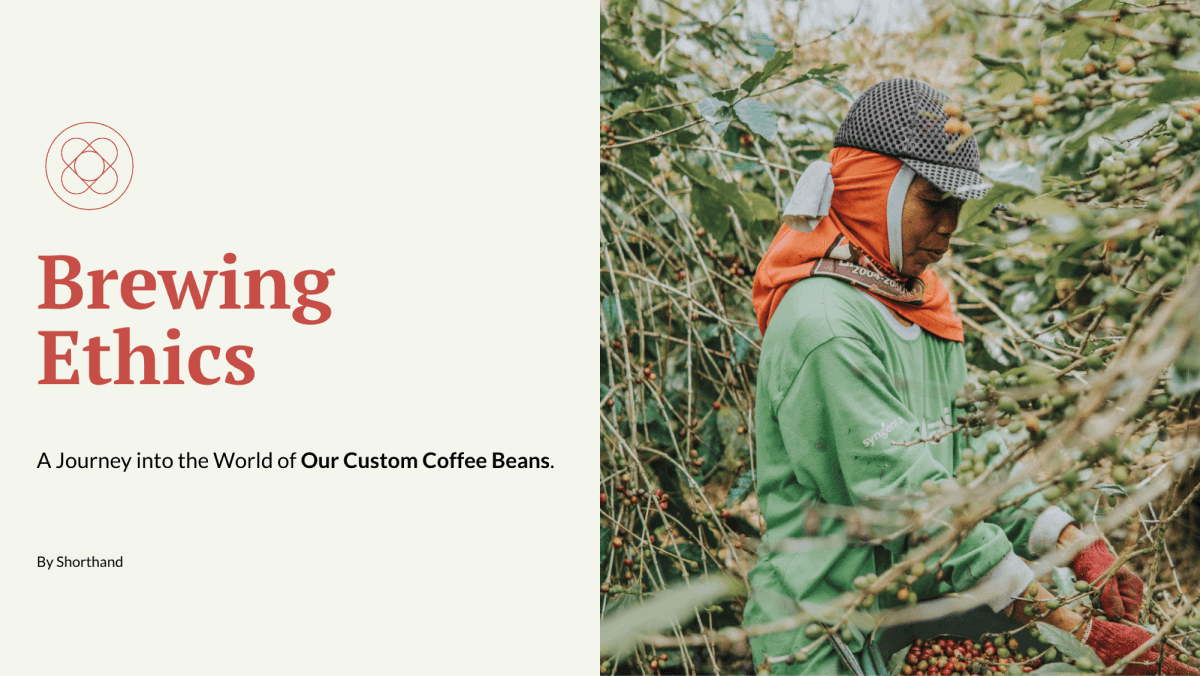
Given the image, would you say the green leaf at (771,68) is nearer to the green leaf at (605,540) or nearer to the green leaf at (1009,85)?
the green leaf at (1009,85)

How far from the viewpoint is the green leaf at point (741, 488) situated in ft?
6.61

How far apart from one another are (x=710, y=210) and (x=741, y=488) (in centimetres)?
71

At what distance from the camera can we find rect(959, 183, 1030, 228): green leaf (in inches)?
32.6


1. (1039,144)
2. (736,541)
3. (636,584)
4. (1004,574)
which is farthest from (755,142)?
(1004,574)

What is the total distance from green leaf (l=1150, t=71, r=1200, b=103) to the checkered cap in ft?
1.98

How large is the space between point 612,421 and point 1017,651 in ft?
3.53

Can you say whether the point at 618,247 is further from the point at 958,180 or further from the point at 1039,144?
the point at 1039,144

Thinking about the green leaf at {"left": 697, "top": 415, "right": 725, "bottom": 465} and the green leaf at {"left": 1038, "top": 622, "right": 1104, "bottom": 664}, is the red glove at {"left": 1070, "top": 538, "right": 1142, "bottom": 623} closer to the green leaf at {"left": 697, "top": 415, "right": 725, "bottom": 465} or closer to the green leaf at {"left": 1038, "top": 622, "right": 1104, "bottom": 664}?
the green leaf at {"left": 1038, "top": 622, "right": 1104, "bottom": 664}

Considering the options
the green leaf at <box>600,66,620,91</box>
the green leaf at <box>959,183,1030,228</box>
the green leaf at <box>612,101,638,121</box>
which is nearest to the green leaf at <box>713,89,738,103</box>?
the green leaf at <box>612,101,638,121</box>

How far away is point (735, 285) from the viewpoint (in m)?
2.24

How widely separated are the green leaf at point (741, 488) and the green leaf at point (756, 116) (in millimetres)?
872

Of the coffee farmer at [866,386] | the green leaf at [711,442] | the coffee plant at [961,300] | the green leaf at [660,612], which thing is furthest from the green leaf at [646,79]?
the green leaf at [660,612]

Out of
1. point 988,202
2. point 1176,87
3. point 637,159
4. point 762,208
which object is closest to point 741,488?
point 762,208

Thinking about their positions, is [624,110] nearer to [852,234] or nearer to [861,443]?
[852,234]
